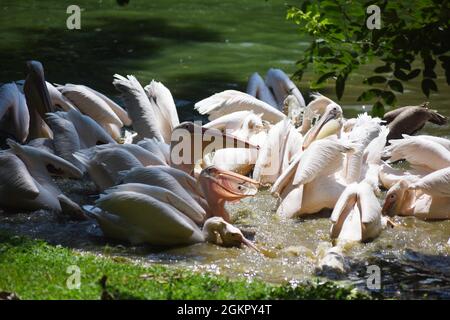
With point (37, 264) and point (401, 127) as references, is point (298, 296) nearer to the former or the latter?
point (37, 264)

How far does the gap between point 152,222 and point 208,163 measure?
170cm

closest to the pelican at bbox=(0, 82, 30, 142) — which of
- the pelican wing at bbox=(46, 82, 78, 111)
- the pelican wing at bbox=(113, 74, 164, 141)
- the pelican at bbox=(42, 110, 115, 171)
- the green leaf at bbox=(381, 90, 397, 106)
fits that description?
the pelican wing at bbox=(46, 82, 78, 111)

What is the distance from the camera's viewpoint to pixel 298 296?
5020 millimetres

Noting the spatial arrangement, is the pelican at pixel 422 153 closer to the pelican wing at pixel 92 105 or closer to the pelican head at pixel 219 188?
the pelican head at pixel 219 188

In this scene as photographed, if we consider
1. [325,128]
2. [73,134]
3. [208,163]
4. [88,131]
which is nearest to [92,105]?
[88,131]

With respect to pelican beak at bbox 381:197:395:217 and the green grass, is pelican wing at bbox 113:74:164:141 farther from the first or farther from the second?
the green grass

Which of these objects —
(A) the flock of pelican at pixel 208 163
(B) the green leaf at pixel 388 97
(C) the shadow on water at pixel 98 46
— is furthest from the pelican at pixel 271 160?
(C) the shadow on water at pixel 98 46

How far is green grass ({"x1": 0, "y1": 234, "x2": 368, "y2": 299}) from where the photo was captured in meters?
5.07

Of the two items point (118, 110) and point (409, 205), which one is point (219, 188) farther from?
point (118, 110)

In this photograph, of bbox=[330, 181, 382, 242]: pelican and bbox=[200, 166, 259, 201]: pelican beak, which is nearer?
bbox=[330, 181, 382, 242]: pelican


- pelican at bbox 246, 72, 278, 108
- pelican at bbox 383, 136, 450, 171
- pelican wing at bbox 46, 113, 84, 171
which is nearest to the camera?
pelican at bbox 383, 136, 450, 171

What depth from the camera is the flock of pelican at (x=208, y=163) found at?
663cm

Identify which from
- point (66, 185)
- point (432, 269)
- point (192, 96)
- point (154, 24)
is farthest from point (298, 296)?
point (154, 24)
